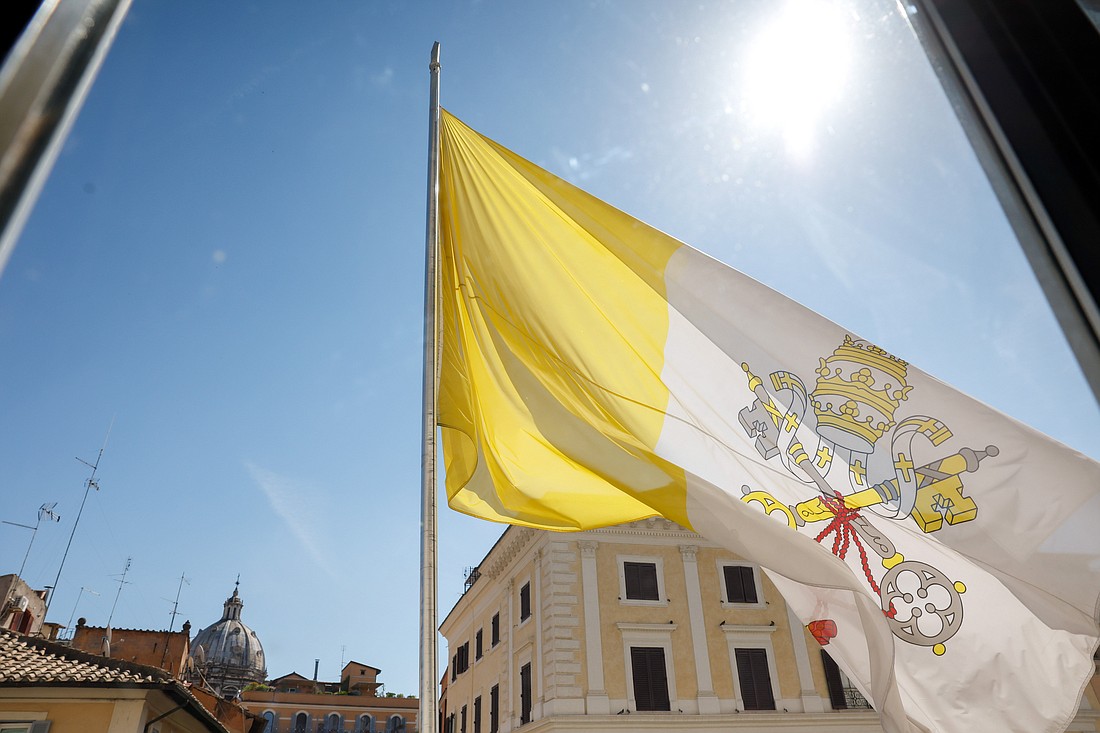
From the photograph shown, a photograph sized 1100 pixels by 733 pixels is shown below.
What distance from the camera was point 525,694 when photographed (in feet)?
76.0

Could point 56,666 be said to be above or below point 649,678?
below

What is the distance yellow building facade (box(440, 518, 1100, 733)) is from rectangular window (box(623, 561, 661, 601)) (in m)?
0.03

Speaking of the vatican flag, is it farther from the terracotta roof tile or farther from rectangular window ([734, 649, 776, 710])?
rectangular window ([734, 649, 776, 710])

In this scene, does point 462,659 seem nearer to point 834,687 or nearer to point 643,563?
point 643,563

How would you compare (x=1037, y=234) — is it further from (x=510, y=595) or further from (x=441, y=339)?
(x=510, y=595)

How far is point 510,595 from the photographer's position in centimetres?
2597

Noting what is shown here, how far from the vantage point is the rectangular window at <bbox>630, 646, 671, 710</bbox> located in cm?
2083

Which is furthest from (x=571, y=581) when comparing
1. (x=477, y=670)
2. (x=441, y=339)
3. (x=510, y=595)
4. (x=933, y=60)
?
(x=933, y=60)

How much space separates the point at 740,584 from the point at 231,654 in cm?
5871

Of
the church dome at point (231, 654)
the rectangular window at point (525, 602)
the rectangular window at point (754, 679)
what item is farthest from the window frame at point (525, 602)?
the church dome at point (231, 654)

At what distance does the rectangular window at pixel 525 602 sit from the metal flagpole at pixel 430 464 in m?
21.2

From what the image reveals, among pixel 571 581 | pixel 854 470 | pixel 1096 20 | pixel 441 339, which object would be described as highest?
pixel 571 581

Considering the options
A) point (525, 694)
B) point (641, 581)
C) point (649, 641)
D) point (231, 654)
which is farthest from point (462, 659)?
point (231, 654)

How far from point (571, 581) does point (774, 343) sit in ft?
64.2
